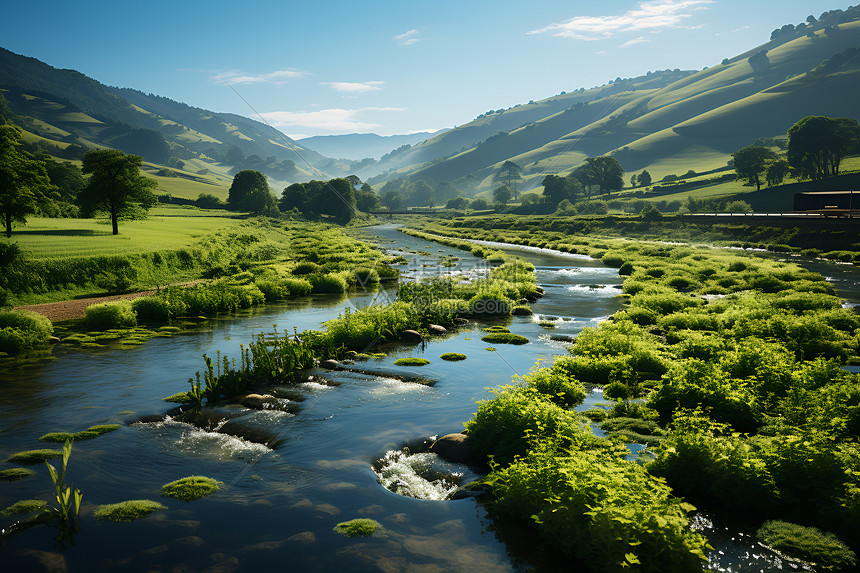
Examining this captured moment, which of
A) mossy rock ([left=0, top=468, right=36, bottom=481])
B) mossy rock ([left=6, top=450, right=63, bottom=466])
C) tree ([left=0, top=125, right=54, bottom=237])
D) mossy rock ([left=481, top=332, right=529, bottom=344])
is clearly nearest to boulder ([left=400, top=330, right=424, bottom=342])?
mossy rock ([left=481, top=332, right=529, bottom=344])

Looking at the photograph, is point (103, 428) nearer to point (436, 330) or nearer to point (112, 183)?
point (436, 330)

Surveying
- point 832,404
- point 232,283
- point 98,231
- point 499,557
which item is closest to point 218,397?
point 499,557

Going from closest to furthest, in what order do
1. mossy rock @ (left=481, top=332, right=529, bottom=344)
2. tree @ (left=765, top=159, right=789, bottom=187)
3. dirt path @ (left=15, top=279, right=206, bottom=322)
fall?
mossy rock @ (left=481, top=332, right=529, bottom=344), dirt path @ (left=15, top=279, right=206, bottom=322), tree @ (left=765, top=159, right=789, bottom=187)

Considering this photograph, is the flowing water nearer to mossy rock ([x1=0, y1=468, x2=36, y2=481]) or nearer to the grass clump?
mossy rock ([x1=0, y1=468, x2=36, y2=481])

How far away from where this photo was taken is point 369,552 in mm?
10281

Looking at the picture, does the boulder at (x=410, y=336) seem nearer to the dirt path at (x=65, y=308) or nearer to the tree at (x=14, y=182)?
the dirt path at (x=65, y=308)

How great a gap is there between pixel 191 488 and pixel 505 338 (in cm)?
1926

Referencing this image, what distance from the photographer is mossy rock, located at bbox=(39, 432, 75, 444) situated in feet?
50.0

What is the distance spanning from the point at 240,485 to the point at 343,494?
108 inches

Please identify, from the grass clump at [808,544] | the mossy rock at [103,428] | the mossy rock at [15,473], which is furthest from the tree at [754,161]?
the mossy rock at [15,473]

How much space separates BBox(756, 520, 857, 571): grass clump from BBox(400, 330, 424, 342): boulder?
20220 mm

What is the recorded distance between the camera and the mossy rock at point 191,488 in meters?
12.3

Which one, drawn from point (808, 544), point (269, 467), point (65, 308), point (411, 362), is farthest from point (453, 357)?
point (65, 308)

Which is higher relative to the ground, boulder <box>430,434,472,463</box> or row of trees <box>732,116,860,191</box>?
row of trees <box>732,116,860,191</box>
